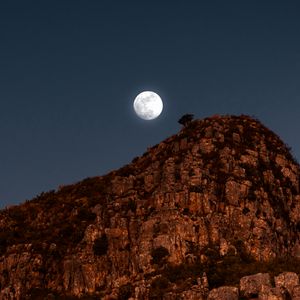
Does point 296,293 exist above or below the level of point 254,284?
below

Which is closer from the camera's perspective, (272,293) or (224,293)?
(272,293)

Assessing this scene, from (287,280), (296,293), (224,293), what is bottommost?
(296,293)

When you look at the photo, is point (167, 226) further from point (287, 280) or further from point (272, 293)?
point (272, 293)

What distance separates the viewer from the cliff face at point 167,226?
94000mm

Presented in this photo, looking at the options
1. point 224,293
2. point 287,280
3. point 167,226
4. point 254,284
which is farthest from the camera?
point 167,226

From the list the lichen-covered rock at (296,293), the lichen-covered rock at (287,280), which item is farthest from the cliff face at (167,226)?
the lichen-covered rock at (296,293)

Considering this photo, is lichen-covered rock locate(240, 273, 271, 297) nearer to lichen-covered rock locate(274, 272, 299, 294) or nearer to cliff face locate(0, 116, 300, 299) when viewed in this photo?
lichen-covered rock locate(274, 272, 299, 294)

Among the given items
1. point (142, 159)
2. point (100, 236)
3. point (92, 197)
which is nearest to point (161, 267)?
point (100, 236)

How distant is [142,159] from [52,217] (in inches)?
797

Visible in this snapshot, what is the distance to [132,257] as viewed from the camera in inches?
3932

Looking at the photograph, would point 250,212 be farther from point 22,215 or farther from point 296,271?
point 22,215

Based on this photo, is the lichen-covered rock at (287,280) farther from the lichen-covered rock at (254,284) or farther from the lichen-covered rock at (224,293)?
the lichen-covered rock at (224,293)

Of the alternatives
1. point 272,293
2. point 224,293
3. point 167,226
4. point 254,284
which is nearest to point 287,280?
point 272,293

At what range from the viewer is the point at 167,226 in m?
100
